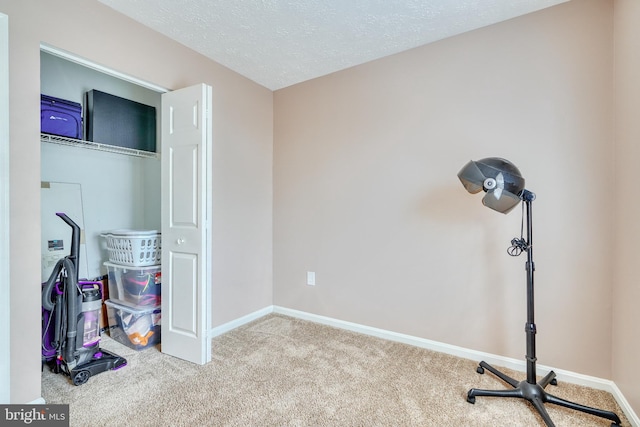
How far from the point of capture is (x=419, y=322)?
2467mm

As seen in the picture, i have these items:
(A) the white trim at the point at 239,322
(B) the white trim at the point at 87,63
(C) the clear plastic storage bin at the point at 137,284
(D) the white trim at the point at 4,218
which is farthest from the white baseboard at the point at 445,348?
(B) the white trim at the point at 87,63

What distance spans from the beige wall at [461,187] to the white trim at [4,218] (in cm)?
209

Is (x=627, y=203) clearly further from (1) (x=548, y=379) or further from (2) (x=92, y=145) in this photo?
(2) (x=92, y=145)

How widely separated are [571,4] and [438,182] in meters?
1.35

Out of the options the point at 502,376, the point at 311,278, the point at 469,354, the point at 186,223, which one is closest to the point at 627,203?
the point at 502,376

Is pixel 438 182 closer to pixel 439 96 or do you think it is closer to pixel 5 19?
pixel 439 96

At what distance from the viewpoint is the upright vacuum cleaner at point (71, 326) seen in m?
1.93

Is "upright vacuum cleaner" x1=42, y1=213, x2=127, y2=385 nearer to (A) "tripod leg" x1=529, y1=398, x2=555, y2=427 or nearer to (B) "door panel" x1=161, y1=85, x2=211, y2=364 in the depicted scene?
(B) "door panel" x1=161, y1=85, x2=211, y2=364

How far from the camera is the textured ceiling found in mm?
1951

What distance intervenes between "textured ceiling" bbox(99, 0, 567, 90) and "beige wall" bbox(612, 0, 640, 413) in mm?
518

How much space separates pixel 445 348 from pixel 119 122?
330 centimetres

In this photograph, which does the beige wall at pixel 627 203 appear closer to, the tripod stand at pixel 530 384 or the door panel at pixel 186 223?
the tripod stand at pixel 530 384

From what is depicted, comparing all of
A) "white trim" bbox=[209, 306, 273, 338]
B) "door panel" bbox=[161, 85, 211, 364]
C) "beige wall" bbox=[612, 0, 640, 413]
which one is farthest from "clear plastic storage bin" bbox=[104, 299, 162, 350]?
"beige wall" bbox=[612, 0, 640, 413]

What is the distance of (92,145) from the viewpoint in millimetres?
2469
